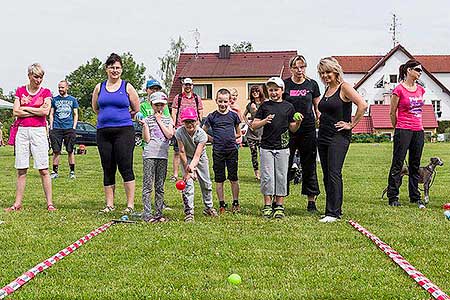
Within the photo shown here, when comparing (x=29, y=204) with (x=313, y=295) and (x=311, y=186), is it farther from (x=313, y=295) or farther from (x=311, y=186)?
(x=313, y=295)

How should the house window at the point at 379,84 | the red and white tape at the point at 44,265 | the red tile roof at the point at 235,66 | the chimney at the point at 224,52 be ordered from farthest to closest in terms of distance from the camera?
the house window at the point at 379,84 < the chimney at the point at 224,52 < the red tile roof at the point at 235,66 < the red and white tape at the point at 44,265

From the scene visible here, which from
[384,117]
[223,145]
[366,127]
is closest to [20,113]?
[223,145]

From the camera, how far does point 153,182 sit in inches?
326

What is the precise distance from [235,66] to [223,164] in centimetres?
4428

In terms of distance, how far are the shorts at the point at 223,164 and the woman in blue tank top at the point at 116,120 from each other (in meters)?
1.11

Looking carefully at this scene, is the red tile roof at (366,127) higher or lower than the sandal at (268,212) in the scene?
lower

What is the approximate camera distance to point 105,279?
16.6 ft

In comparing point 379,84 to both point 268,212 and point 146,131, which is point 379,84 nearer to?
point 268,212

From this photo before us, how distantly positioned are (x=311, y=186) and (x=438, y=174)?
749 cm

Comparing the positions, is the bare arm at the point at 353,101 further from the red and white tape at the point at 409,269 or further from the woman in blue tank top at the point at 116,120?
the woman in blue tank top at the point at 116,120

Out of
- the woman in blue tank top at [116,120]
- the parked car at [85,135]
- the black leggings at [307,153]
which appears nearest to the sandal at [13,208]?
the woman in blue tank top at [116,120]

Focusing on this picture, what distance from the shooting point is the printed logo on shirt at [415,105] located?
947 cm

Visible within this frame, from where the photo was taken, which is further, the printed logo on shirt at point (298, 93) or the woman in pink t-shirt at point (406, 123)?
the woman in pink t-shirt at point (406, 123)

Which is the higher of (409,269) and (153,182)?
(153,182)
